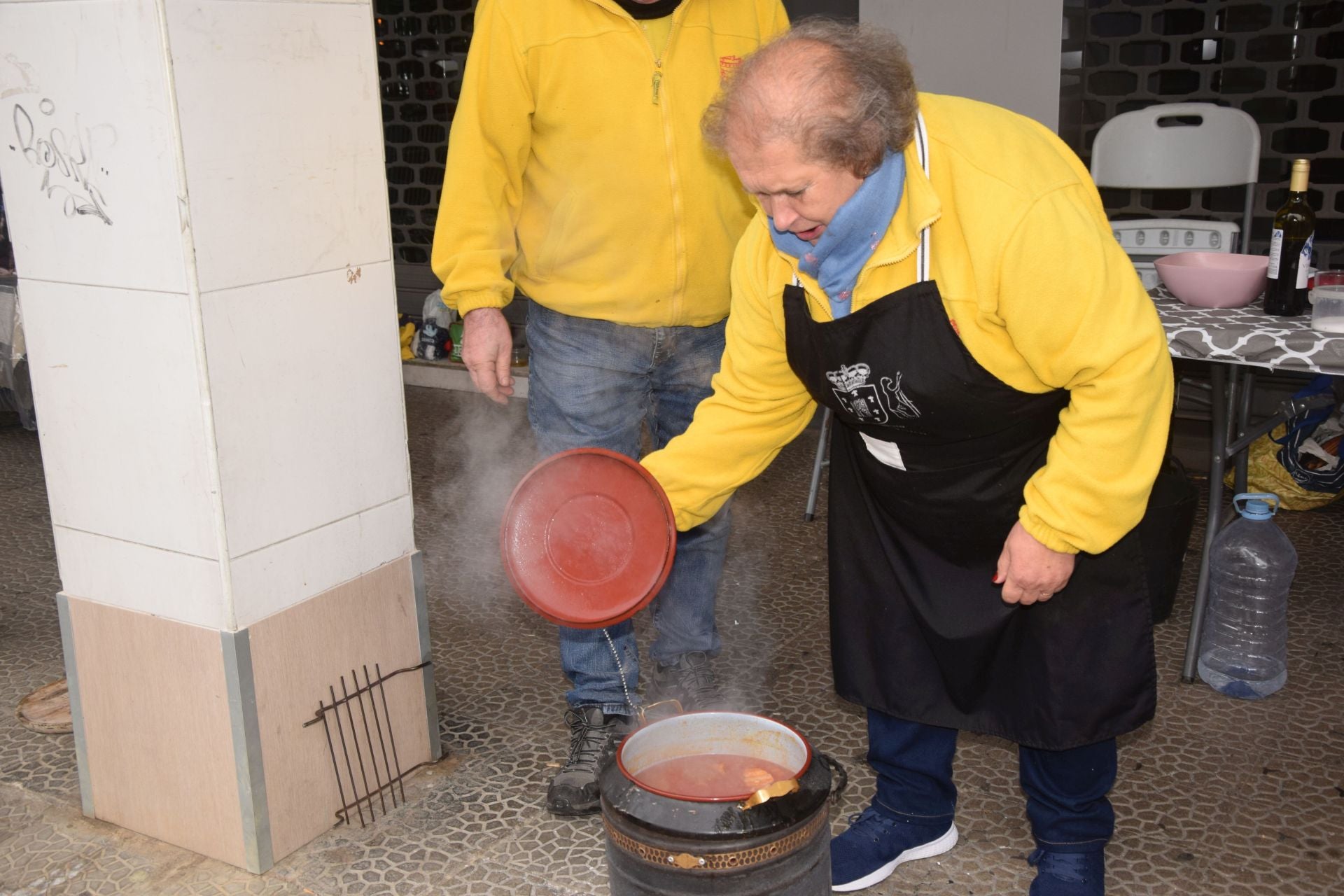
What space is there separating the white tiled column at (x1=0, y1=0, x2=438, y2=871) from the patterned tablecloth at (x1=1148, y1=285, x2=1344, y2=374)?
1.60 metres

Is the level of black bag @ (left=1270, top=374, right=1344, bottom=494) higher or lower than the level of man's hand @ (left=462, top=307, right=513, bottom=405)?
lower

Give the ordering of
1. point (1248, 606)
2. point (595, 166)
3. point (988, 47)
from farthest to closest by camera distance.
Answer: point (988, 47) → point (1248, 606) → point (595, 166)

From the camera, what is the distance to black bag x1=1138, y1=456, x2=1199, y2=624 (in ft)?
10.8

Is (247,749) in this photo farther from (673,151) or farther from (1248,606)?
(1248,606)

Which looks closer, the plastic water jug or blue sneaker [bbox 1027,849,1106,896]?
blue sneaker [bbox 1027,849,1106,896]

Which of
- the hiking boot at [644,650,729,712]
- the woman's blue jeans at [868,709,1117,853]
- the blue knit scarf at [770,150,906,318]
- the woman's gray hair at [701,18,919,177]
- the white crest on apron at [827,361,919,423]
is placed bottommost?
the hiking boot at [644,650,729,712]

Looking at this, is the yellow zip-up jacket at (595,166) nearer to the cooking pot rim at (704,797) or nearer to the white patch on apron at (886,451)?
the white patch on apron at (886,451)

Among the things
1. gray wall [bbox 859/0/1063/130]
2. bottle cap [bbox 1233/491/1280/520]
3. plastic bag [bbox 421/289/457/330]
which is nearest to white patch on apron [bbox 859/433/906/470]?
bottle cap [bbox 1233/491/1280/520]

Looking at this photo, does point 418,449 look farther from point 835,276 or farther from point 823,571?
point 835,276

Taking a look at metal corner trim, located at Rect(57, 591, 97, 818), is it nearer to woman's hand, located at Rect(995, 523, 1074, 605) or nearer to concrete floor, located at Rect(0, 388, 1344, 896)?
concrete floor, located at Rect(0, 388, 1344, 896)

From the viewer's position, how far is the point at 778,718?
3059 millimetres

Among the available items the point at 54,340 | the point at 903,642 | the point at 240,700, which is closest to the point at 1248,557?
the point at 903,642

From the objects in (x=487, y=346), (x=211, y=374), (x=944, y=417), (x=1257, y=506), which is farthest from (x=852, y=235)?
(x=1257, y=506)

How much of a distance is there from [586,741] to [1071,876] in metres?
1.03
